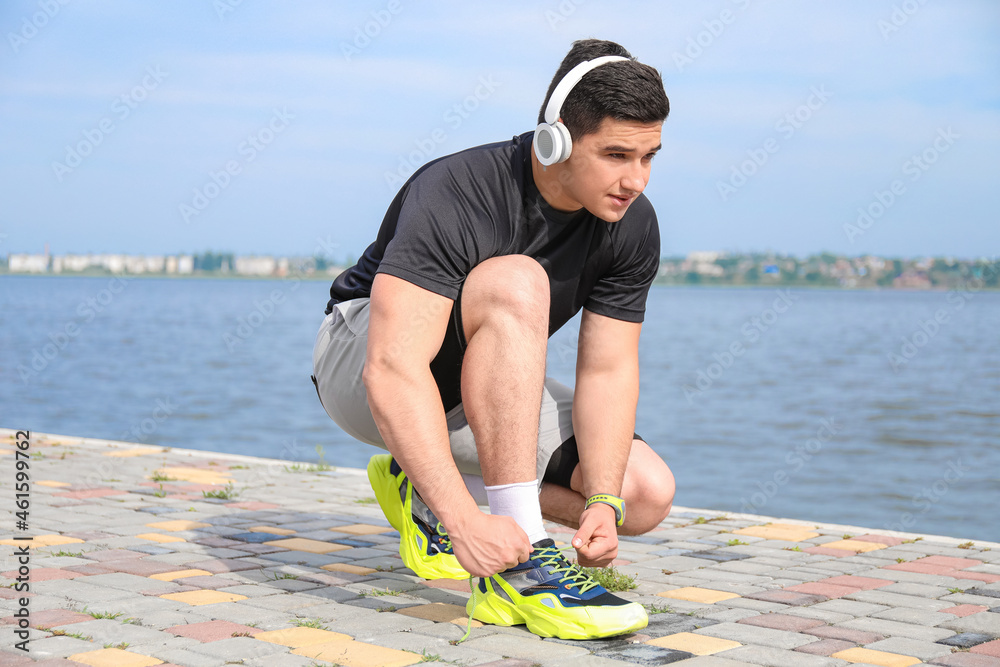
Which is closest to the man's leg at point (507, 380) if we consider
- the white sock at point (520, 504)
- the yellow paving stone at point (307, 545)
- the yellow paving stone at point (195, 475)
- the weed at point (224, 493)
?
the white sock at point (520, 504)

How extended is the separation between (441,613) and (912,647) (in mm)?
1240

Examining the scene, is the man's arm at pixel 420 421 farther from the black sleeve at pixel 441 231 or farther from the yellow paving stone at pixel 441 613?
the yellow paving stone at pixel 441 613

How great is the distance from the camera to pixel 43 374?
21078 millimetres

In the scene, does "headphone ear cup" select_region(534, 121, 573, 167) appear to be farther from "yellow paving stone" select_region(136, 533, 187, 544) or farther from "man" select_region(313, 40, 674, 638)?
"yellow paving stone" select_region(136, 533, 187, 544)

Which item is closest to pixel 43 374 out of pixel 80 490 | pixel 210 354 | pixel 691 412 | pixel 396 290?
pixel 210 354

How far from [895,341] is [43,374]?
27310mm

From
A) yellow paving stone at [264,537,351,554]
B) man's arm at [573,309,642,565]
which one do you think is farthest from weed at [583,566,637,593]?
yellow paving stone at [264,537,351,554]

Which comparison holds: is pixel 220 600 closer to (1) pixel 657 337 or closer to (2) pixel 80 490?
(2) pixel 80 490

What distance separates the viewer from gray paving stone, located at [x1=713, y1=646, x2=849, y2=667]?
A: 227 centimetres

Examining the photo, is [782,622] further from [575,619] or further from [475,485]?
[475,485]

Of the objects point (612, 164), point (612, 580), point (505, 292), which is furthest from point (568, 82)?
point (612, 580)

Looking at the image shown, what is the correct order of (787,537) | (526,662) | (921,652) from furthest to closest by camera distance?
(787,537)
(921,652)
(526,662)

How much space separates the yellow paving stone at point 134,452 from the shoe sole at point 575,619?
3.85m

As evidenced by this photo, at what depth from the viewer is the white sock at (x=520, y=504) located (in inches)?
96.8
